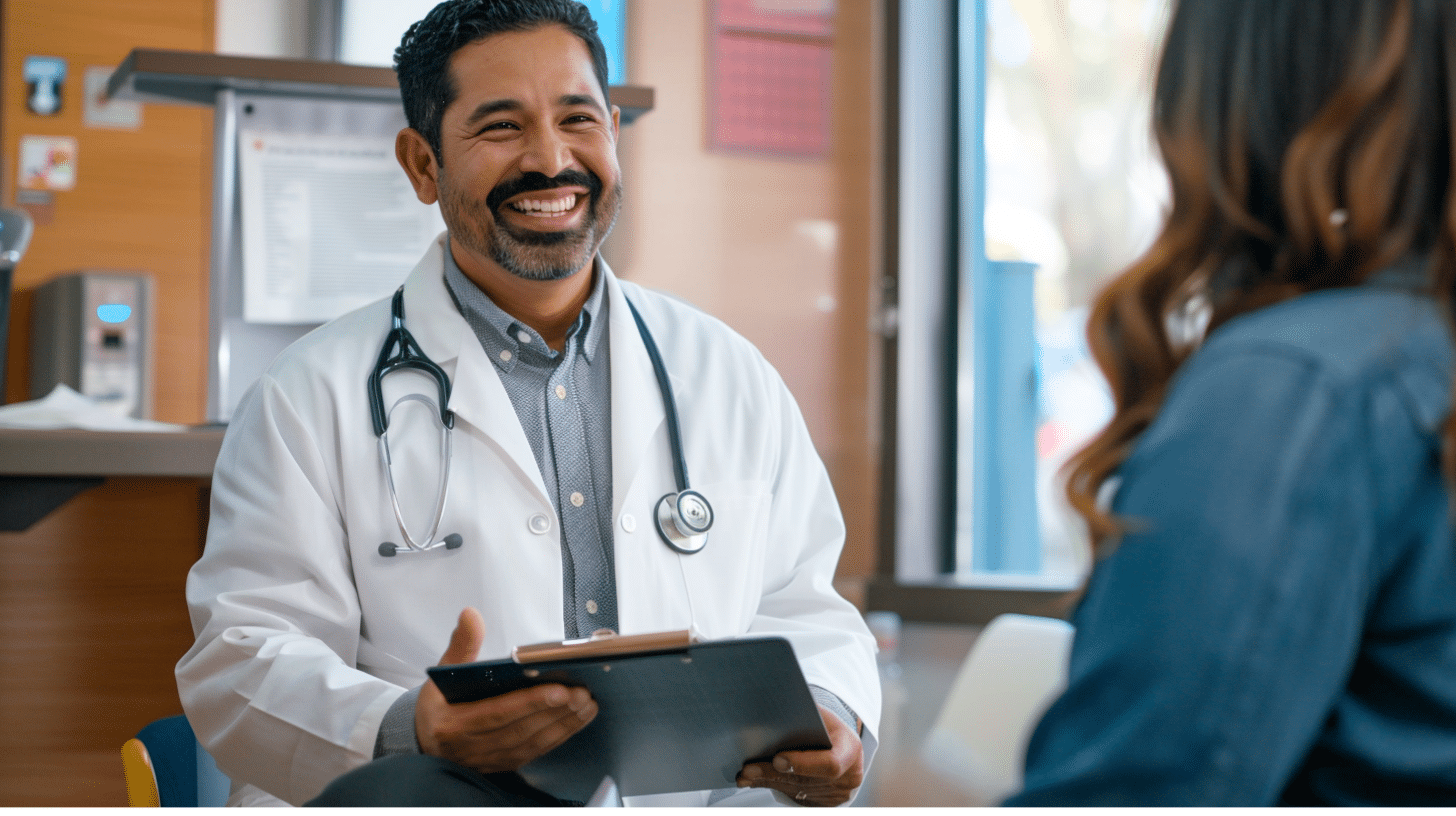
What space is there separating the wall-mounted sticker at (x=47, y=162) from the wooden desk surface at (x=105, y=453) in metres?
0.91

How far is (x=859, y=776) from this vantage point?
3.39 ft

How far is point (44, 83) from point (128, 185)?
0.66ft

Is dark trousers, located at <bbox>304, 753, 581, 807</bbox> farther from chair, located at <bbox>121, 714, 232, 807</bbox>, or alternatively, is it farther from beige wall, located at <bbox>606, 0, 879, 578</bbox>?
beige wall, located at <bbox>606, 0, 879, 578</bbox>

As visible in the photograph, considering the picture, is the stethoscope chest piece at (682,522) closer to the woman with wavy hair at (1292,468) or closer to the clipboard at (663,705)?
the clipboard at (663,705)

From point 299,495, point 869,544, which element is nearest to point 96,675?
point 299,495

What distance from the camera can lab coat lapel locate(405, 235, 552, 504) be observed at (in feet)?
3.54

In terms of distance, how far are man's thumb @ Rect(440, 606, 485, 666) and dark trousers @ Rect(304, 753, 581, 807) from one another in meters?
0.07

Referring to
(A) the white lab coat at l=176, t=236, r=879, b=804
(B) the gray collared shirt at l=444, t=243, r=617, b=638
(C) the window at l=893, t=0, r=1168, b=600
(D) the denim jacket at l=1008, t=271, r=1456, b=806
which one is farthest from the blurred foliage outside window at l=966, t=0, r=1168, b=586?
(D) the denim jacket at l=1008, t=271, r=1456, b=806

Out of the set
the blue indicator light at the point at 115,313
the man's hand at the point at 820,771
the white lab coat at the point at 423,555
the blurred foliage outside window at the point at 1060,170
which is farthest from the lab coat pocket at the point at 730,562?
the blue indicator light at the point at 115,313

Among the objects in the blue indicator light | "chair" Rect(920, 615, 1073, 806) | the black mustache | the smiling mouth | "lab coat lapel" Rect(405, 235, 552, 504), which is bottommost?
"chair" Rect(920, 615, 1073, 806)

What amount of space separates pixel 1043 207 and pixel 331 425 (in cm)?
155

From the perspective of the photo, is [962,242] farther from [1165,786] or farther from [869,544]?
[1165,786]

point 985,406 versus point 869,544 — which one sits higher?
point 985,406

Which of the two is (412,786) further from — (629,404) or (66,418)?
(66,418)
